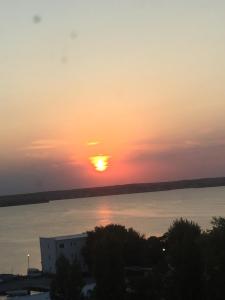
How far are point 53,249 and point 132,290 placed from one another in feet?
26.3

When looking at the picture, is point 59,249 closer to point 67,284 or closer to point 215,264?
point 67,284

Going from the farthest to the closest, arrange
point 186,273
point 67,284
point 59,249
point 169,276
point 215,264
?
1. point 59,249
2. point 67,284
3. point 169,276
4. point 186,273
5. point 215,264

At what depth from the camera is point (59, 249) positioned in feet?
53.5

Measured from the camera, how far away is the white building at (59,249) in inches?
633

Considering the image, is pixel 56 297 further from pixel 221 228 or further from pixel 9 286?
pixel 9 286

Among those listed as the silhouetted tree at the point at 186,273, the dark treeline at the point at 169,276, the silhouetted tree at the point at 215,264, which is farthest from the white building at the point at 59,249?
the silhouetted tree at the point at 215,264

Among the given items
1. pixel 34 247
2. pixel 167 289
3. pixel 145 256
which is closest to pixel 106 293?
pixel 167 289

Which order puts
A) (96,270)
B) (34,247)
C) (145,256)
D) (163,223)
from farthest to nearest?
1. (163,223)
2. (34,247)
3. (145,256)
4. (96,270)

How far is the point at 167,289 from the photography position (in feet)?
27.1

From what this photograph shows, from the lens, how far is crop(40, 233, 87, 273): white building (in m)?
Answer: 16.1

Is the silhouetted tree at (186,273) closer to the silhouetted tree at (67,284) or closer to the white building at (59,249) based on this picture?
the silhouetted tree at (67,284)

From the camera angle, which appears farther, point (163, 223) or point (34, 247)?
point (163, 223)

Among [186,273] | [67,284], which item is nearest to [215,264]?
[186,273]

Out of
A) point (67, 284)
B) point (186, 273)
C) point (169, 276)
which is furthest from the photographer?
point (67, 284)
